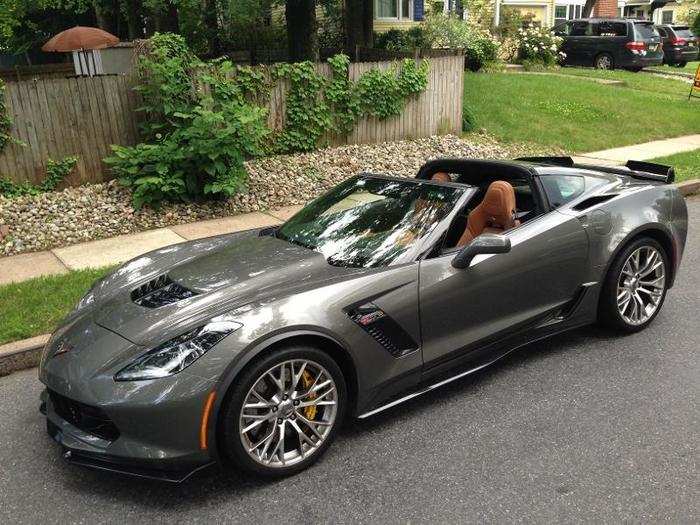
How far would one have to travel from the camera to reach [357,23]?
17.1 metres

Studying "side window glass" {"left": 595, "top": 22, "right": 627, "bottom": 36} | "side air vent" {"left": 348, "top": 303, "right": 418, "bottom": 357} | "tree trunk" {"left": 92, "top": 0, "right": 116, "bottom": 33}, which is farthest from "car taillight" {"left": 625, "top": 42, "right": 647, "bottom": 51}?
"side air vent" {"left": 348, "top": 303, "right": 418, "bottom": 357}

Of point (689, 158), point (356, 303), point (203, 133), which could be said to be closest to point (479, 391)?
point (356, 303)

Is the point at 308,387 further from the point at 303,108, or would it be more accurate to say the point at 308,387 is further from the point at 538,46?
the point at 538,46

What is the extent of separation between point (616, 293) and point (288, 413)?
8.40 ft

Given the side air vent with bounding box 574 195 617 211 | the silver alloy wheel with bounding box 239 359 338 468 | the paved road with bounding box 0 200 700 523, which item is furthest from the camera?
the side air vent with bounding box 574 195 617 211

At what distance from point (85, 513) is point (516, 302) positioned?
256 centimetres

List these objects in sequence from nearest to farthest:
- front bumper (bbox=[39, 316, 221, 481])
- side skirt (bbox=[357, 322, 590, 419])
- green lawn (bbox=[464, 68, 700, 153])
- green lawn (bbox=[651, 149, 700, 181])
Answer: front bumper (bbox=[39, 316, 221, 481]) < side skirt (bbox=[357, 322, 590, 419]) < green lawn (bbox=[651, 149, 700, 181]) < green lawn (bbox=[464, 68, 700, 153])

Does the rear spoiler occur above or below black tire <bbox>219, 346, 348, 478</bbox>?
above

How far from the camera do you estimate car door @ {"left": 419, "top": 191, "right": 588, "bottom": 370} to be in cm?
355

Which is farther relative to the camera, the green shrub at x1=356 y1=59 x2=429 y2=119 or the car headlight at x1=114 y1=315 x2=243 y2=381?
the green shrub at x1=356 y1=59 x2=429 y2=119

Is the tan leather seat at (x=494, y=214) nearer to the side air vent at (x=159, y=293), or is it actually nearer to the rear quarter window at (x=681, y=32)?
the side air vent at (x=159, y=293)

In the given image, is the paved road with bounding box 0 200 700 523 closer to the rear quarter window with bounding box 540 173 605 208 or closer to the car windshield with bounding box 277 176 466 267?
the car windshield with bounding box 277 176 466 267

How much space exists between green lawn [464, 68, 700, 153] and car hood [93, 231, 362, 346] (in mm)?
9419

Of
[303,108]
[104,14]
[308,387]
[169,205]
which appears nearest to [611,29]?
[303,108]
